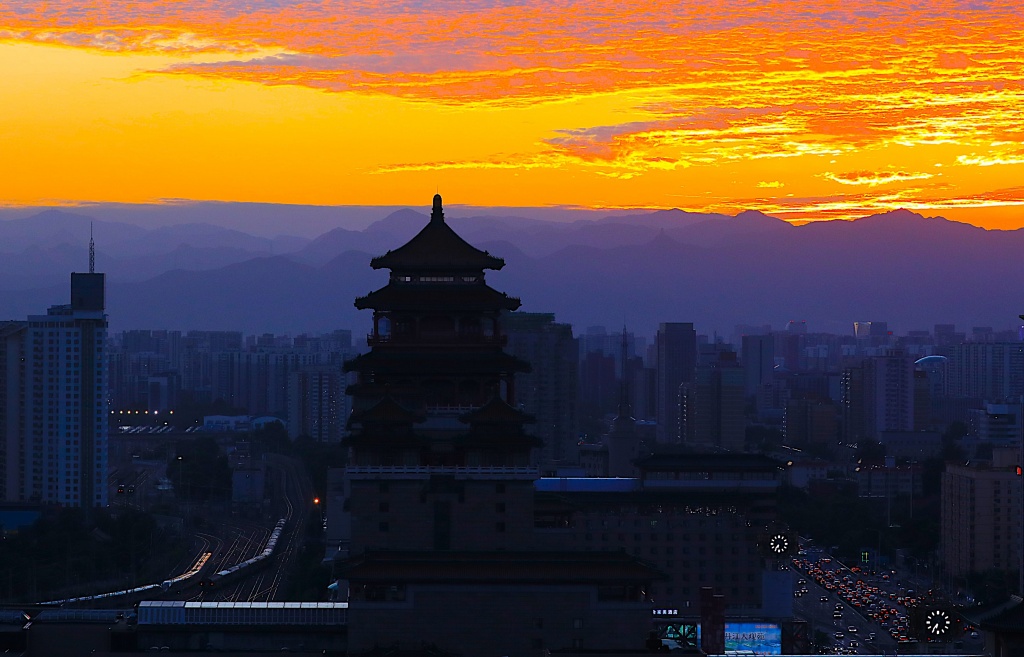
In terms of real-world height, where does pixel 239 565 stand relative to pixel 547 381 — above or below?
below

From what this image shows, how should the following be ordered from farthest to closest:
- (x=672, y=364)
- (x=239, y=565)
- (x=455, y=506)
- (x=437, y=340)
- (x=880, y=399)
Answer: (x=672, y=364), (x=880, y=399), (x=239, y=565), (x=437, y=340), (x=455, y=506)

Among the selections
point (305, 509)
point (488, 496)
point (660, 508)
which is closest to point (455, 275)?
point (488, 496)

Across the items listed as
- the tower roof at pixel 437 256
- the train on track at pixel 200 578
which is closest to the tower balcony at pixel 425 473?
the tower roof at pixel 437 256

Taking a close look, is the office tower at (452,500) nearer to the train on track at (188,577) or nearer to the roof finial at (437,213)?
the roof finial at (437,213)

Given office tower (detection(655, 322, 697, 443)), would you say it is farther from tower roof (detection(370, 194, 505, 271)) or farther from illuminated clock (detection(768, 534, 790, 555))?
tower roof (detection(370, 194, 505, 271))

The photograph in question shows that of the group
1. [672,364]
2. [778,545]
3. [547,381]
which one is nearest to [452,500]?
[778,545]

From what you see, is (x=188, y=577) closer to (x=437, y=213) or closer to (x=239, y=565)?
(x=239, y=565)

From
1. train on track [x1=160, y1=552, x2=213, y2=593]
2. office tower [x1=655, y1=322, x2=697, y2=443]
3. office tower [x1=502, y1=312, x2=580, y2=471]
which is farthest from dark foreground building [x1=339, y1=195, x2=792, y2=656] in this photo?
office tower [x1=655, y1=322, x2=697, y2=443]
